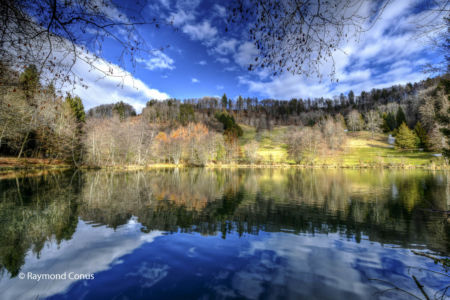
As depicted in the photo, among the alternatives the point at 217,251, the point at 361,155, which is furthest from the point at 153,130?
the point at 361,155

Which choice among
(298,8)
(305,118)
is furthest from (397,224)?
(305,118)

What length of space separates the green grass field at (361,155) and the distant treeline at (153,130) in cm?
329

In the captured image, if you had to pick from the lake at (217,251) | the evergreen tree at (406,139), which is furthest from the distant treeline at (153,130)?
the lake at (217,251)

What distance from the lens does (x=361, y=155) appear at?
2702 inches

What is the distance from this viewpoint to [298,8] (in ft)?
10.9

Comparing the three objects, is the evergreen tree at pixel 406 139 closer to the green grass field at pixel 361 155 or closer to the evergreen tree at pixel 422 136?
the evergreen tree at pixel 422 136

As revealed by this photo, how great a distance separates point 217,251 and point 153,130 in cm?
5715

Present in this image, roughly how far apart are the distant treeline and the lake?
4.64 meters

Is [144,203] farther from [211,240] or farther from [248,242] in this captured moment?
[248,242]

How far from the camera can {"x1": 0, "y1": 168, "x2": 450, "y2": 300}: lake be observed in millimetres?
5305

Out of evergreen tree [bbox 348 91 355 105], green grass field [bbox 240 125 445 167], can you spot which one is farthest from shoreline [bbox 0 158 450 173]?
evergreen tree [bbox 348 91 355 105]

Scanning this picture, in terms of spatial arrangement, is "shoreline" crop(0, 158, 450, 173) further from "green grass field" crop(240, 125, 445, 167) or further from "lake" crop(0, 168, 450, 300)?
"lake" crop(0, 168, 450, 300)

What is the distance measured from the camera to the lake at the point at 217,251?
17.4ft

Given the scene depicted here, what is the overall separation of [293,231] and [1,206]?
17.4 m
